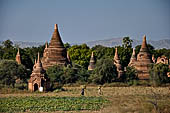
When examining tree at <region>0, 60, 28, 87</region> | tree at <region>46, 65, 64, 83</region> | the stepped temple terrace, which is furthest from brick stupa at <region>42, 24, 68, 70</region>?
tree at <region>0, 60, 28, 87</region>

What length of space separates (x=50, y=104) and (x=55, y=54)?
70.5 ft

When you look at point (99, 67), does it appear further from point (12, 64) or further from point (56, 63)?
point (12, 64)

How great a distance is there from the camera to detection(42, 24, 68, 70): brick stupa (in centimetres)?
4684

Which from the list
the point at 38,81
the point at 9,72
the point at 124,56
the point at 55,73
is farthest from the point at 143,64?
the point at 9,72

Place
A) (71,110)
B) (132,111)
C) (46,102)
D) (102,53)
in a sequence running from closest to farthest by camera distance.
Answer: (132,111)
(71,110)
(46,102)
(102,53)

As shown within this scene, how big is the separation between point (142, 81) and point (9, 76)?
50.4 ft

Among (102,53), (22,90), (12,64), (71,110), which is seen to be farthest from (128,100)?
(102,53)

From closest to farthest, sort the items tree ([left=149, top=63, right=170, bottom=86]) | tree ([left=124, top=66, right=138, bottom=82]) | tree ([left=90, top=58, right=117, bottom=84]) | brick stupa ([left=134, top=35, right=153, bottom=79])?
tree ([left=149, top=63, right=170, bottom=86])
tree ([left=90, top=58, right=117, bottom=84])
tree ([left=124, top=66, right=138, bottom=82])
brick stupa ([left=134, top=35, right=153, bottom=79])

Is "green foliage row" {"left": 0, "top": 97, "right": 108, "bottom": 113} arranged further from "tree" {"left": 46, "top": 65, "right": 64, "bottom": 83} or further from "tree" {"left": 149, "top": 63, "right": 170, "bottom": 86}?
"tree" {"left": 149, "top": 63, "right": 170, "bottom": 86}

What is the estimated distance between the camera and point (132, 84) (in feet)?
145

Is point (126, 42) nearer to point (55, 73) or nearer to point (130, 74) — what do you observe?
point (130, 74)

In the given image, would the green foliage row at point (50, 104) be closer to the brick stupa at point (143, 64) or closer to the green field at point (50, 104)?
the green field at point (50, 104)

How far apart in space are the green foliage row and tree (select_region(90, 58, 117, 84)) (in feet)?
50.1

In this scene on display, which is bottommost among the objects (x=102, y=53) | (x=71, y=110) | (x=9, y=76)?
(x=71, y=110)
